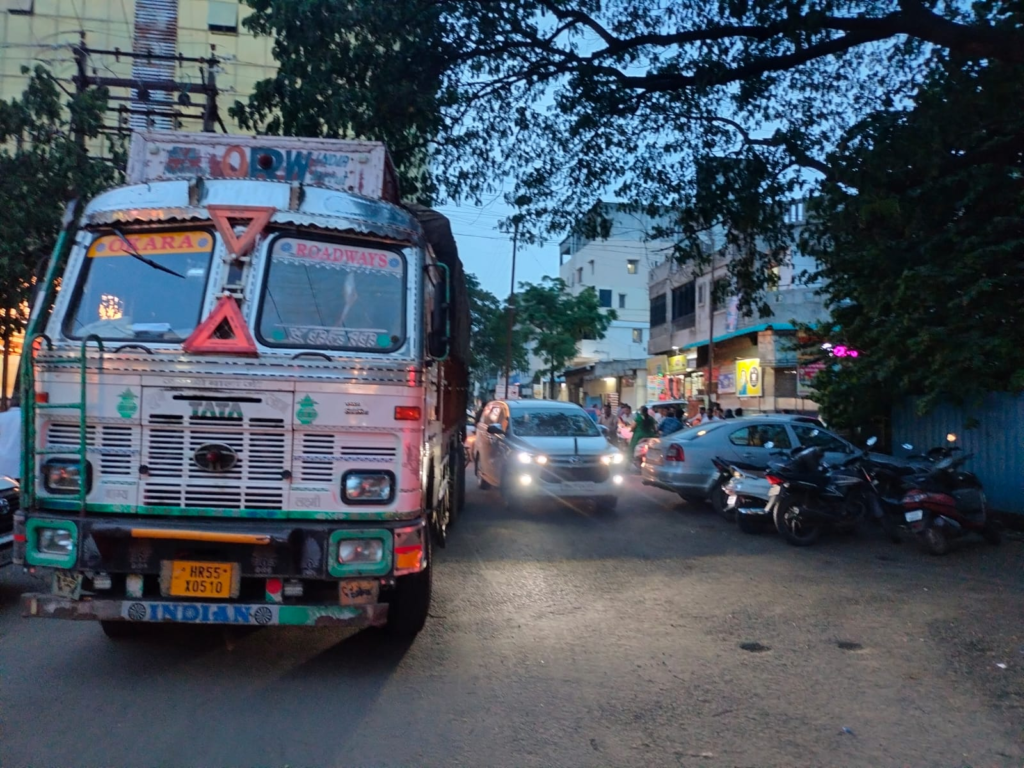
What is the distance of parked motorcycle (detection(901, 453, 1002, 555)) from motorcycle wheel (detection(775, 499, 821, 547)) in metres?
1.02

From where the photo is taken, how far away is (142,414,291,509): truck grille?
16.0 ft

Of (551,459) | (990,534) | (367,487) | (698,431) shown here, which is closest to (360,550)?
(367,487)

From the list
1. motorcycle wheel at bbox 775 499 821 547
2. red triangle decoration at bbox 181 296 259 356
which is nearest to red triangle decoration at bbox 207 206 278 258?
red triangle decoration at bbox 181 296 259 356

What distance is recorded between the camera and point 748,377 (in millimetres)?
27562

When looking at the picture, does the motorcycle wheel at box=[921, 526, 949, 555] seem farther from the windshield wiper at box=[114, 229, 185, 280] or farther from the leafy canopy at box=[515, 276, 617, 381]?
the leafy canopy at box=[515, 276, 617, 381]

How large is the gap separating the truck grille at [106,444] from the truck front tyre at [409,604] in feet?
5.77

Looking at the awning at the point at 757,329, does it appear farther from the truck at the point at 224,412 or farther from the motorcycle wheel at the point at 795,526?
the truck at the point at 224,412

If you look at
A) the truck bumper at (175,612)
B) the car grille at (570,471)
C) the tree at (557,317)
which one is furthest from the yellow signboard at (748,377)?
the truck bumper at (175,612)

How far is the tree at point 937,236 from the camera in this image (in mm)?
9711

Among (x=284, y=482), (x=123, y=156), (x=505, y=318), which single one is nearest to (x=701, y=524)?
(x=284, y=482)

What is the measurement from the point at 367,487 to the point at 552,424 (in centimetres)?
851

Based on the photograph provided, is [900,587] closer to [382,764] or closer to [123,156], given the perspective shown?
[382,764]

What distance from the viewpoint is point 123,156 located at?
1490 centimetres

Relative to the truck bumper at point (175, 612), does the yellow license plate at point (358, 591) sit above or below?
above
